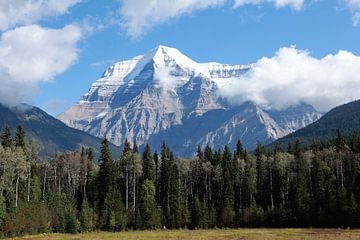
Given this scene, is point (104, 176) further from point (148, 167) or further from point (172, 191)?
point (172, 191)

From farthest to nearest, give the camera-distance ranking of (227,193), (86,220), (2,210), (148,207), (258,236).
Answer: (227,193) → (148,207) → (86,220) → (2,210) → (258,236)

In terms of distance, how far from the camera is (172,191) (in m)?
155

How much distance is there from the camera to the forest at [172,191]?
126375 mm

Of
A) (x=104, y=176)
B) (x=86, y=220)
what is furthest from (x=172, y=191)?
(x=86, y=220)

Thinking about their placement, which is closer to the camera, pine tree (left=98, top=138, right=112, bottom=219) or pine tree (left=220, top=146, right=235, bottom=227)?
pine tree (left=220, top=146, right=235, bottom=227)

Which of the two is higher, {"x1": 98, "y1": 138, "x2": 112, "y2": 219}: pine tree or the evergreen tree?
{"x1": 98, "y1": 138, "x2": 112, "y2": 219}: pine tree

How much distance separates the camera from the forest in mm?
126375

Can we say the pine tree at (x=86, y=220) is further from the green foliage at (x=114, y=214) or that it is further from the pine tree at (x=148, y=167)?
the pine tree at (x=148, y=167)

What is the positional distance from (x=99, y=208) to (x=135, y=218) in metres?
11.0

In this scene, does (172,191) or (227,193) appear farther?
(227,193)

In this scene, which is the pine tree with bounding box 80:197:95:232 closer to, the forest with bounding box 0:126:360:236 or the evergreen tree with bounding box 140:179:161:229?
the forest with bounding box 0:126:360:236

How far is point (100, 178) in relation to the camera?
156 m

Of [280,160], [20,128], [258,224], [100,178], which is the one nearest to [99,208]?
[100,178]

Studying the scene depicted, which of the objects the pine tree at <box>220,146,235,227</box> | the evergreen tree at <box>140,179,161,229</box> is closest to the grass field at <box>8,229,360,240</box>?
the evergreen tree at <box>140,179,161,229</box>
